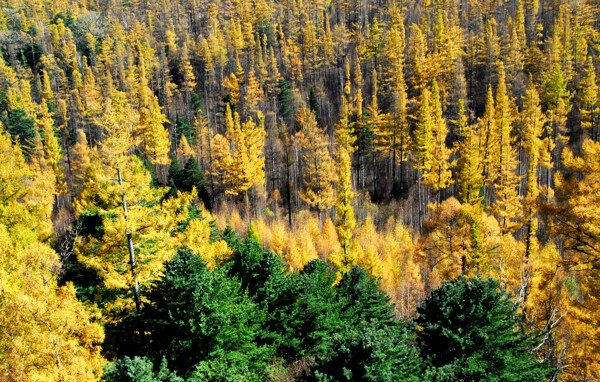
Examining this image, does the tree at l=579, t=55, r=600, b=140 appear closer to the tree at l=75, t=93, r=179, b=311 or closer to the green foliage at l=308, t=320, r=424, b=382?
the green foliage at l=308, t=320, r=424, b=382

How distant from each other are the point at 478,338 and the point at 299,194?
30.9 m

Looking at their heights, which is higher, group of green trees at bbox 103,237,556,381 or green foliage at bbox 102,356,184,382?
green foliage at bbox 102,356,184,382

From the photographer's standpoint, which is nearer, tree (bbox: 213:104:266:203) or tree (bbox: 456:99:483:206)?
tree (bbox: 456:99:483:206)

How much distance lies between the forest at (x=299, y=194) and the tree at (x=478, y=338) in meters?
0.06

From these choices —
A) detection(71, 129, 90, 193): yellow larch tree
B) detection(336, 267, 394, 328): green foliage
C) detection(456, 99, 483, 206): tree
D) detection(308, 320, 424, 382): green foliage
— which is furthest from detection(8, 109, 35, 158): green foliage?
detection(308, 320, 424, 382): green foliage

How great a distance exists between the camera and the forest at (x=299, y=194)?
37.2 ft

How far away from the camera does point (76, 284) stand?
724 inches

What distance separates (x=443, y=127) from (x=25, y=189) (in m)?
36.6

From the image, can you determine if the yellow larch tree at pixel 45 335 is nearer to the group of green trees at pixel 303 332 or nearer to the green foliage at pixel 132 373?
the group of green trees at pixel 303 332

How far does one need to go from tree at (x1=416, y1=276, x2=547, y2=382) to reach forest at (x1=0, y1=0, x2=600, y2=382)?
6cm

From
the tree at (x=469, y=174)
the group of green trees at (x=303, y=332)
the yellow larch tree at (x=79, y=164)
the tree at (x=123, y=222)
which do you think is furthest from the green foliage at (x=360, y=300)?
the yellow larch tree at (x=79, y=164)

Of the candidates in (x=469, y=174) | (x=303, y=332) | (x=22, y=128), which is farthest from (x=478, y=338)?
(x=22, y=128)

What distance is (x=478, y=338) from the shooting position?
414 inches

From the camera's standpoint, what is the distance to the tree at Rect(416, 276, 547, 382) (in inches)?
382
